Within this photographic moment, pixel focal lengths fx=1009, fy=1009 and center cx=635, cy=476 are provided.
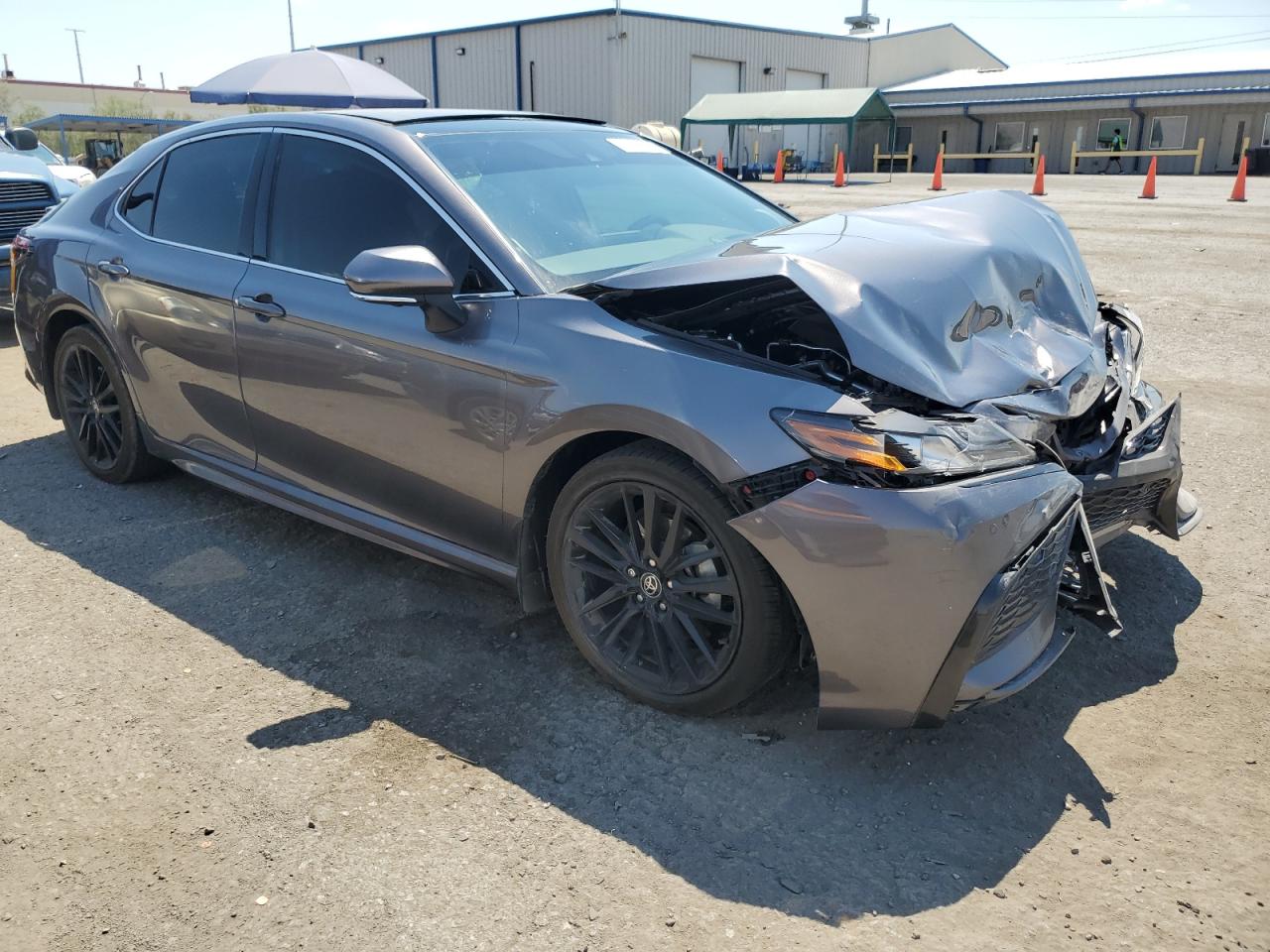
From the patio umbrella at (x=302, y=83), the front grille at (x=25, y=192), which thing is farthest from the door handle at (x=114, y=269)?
the patio umbrella at (x=302, y=83)

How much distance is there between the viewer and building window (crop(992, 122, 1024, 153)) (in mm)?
40938

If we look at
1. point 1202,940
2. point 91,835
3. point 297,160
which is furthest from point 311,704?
point 1202,940

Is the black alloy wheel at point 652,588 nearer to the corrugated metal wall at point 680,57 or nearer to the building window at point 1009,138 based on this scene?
the corrugated metal wall at point 680,57

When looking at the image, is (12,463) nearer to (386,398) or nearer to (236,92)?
(386,398)

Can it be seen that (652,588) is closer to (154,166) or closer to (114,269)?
(114,269)

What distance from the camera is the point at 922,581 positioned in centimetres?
238

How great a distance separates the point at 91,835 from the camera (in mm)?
2520

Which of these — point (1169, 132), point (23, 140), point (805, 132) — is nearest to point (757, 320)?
point (23, 140)

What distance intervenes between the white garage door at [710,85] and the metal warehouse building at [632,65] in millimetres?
41

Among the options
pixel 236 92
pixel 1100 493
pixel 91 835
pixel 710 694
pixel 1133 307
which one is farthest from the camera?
pixel 236 92

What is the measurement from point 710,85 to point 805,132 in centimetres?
444

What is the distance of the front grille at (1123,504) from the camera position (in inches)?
122

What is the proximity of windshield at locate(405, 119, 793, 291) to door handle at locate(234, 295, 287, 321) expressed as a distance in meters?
0.78

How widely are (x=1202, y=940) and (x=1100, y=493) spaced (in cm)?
135
